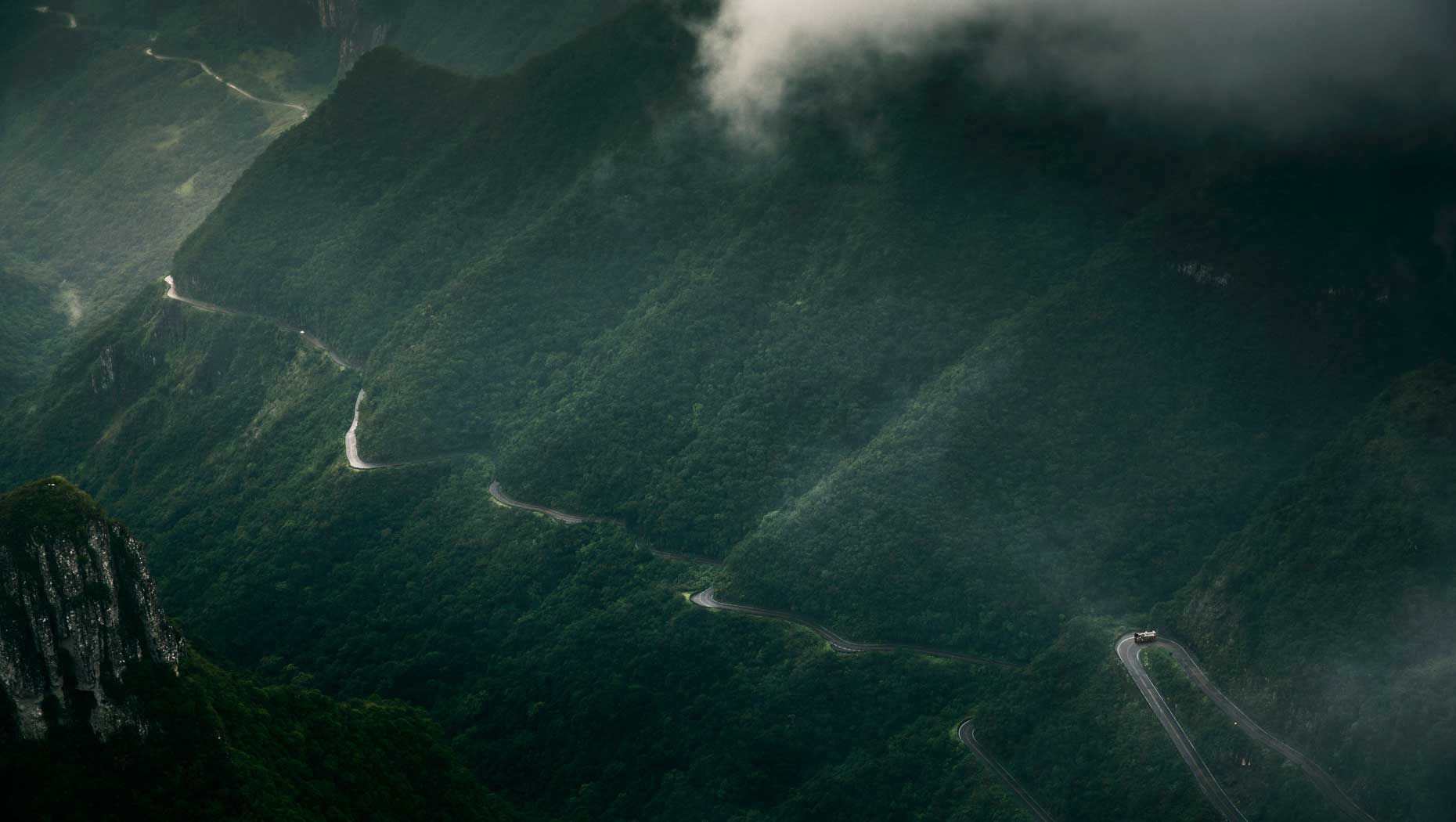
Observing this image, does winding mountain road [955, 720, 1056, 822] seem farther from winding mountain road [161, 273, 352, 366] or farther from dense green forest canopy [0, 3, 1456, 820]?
winding mountain road [161, 273, 352, 366]

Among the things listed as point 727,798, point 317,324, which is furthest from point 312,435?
point 727,798

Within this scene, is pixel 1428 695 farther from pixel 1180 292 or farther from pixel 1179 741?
pixel 1180 292

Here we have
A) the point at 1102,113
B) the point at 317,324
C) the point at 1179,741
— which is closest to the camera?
the point at 1179,741

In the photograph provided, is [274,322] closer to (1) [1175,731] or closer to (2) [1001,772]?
(2) [1001,772]

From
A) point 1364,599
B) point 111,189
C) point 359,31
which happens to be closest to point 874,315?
point 1364,599

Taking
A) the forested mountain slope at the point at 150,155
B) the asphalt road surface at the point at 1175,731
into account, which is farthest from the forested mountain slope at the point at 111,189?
the asphalt road surface at the point at 1175,731

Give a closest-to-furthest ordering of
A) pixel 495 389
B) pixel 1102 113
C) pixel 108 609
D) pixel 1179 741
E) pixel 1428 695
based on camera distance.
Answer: pixel 108 609, pixel 1428 695, pixel 1179 741, pixel 1102 113, pixel 495 389
